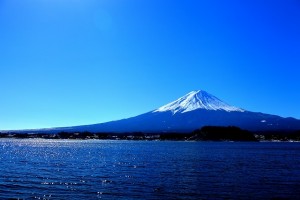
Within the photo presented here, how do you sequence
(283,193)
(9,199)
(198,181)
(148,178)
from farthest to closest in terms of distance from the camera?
(148,178) → (198,181) → (283,193) → (9,199)

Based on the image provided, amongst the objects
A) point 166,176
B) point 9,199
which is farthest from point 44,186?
point 166,176

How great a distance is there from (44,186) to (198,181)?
1528 cm

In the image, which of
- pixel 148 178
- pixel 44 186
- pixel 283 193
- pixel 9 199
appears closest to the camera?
pixel 9 199

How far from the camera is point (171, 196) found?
29.1m

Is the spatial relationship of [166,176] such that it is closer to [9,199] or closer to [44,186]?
[44,186]

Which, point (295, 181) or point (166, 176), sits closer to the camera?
point (295, 181)

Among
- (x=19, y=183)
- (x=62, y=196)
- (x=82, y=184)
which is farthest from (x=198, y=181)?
(x=19, y=183)

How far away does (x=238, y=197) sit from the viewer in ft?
94.6

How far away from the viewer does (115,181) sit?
37.4m

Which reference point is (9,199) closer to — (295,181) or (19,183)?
(19,183)

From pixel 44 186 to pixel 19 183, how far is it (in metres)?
3.52

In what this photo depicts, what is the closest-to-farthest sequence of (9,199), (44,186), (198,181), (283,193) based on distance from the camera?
(9,199)
(283,193)
(44,186)
(198,181)

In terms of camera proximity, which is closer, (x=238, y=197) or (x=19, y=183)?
(x=238, y=197)

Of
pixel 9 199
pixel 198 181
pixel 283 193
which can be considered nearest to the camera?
pixel 9 199
